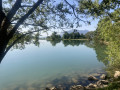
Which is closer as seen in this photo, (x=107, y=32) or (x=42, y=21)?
(x=42, y=21)

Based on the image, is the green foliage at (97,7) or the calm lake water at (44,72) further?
the calm lake water at (44,72)

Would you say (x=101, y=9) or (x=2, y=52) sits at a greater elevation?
(x=101, y=9)

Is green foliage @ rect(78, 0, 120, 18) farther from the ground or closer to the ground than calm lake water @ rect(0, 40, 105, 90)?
farther from the ground

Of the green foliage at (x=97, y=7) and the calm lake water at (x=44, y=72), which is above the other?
the green foliage at (x=97, y=7)

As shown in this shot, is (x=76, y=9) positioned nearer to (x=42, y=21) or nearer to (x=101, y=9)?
(x=101, y=9)

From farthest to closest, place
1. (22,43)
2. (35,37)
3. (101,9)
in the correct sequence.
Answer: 1. (22,43)
2. (35,37)
3. (101,9)

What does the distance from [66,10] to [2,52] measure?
3.06 metres

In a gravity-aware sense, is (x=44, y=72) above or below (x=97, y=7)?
below

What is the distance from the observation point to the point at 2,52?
3180 millimetres

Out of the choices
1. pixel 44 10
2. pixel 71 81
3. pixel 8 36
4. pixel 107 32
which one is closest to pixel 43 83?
pixel 71 81

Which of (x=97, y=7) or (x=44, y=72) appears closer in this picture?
(x=97, y=7)

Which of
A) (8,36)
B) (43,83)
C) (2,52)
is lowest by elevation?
(43,83)

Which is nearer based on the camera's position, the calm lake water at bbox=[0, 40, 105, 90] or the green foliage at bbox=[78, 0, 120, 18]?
the green foliage at bbox=[78, 0, 120, 18]

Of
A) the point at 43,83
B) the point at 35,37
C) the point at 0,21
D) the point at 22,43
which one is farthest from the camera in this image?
the point at 43,83
